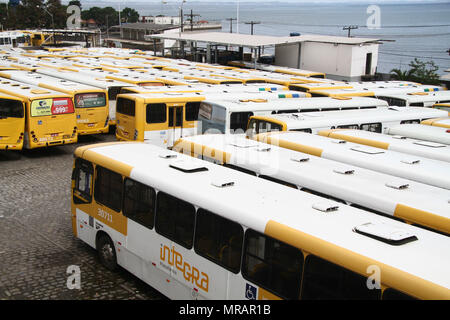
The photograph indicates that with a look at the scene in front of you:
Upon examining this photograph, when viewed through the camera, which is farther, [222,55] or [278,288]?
[222,55]

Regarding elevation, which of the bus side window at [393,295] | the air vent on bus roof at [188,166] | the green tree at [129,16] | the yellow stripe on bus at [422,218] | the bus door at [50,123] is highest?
the green tree at [129,16]

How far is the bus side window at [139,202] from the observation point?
28.1 ft

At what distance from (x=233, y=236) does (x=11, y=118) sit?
45.3 feet

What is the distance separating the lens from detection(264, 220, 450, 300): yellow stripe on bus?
5.05 meters

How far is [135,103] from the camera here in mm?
17922

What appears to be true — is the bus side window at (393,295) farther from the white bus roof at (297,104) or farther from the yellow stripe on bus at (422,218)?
the white bus roof at (297,104)

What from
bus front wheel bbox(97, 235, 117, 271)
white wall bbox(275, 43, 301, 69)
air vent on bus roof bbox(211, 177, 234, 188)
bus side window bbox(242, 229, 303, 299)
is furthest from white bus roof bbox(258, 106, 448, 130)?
white wall bbox(275, 43, 301, 69)

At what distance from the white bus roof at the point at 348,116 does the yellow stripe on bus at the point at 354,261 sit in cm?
828

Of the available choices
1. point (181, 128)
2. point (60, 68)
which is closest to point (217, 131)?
point (181, 128)

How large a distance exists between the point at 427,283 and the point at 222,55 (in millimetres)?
40094

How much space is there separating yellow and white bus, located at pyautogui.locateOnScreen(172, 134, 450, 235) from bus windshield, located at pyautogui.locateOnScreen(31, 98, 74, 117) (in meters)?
9.09

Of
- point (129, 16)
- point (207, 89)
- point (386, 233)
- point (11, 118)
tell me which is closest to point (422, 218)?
point (386, 233)

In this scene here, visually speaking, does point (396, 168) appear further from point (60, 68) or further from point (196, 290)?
point (60, 68)

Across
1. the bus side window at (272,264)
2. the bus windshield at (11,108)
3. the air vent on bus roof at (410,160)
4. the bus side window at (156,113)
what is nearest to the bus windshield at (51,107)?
the bus windshield at (11,108)
